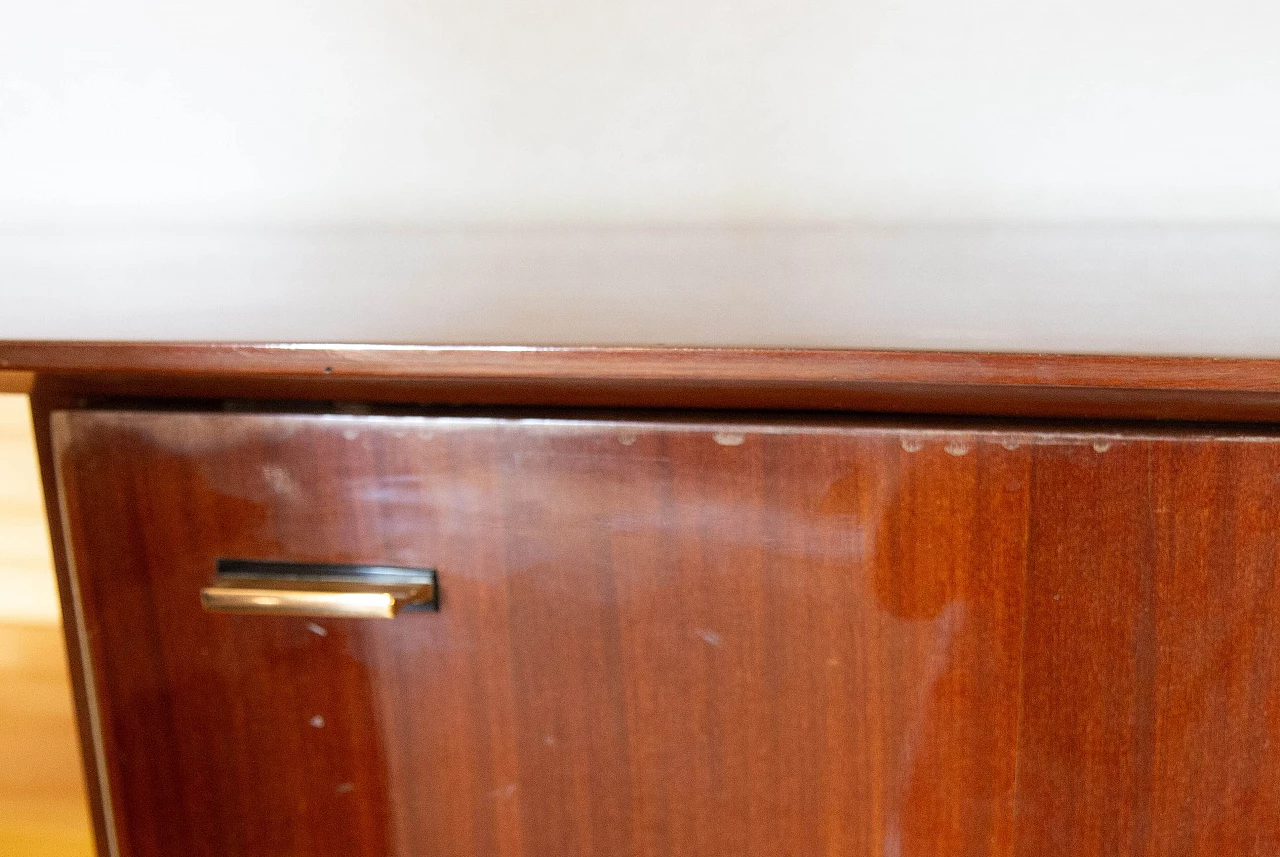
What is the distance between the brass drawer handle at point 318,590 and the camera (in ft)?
1.28

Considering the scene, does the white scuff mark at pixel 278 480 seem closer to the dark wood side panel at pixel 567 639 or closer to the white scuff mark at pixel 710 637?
the dark wood side panel at pixel 567 639

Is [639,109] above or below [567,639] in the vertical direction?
above

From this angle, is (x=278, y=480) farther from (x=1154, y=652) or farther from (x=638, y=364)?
(x=1154, y=652)

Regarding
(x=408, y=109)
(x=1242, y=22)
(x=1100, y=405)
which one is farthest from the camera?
(x=408, y=109)

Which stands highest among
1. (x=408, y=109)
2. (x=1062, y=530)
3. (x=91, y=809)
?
(x=408, y=109)

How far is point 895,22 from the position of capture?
737mm

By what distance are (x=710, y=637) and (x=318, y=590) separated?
5.8 inches

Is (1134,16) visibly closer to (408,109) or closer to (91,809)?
(408,109)

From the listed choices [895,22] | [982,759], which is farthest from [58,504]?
[895,22]

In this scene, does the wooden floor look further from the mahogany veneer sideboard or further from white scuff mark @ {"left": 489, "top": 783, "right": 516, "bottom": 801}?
white scuff mark @ {"left": 489, "top": 783, "right": 516, "bottom": 801}

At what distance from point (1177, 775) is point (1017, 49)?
21.0 inches

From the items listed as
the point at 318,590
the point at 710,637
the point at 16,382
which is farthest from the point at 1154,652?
the point at 16,382

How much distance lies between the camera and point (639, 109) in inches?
30.8

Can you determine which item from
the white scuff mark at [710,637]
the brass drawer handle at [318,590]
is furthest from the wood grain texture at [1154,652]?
the brass drawer handle at [318,590]
